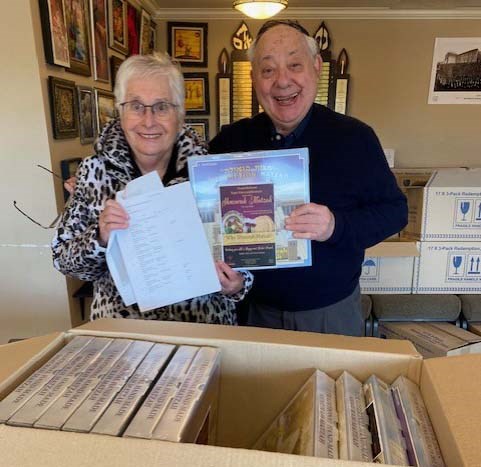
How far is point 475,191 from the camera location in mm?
2047

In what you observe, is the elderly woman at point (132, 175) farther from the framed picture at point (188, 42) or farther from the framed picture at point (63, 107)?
the framed picture at point (188, 42)

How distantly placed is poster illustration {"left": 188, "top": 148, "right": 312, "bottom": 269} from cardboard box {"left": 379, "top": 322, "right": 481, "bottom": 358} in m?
1.37

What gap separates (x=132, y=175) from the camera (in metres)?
1.01

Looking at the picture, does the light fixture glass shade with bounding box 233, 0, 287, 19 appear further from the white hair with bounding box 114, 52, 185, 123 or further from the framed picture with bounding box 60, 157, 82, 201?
the white hair with bounding box 114, 52, 185, 123

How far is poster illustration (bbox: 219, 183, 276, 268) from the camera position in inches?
35.1

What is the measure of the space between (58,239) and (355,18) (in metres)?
3.33

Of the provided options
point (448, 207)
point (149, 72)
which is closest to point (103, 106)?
point (149, 72)

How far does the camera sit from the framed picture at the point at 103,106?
2229 millimetres

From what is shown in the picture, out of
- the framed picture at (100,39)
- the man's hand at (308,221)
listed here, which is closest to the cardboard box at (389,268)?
the man's hand at (308,221)

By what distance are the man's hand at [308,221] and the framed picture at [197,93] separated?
2.94 metres

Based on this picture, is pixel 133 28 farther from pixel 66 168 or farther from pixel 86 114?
pixel 66 168

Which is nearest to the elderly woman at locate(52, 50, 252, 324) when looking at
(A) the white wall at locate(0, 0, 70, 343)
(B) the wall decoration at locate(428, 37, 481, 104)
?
(A) the white wall at locate(0, 0, 70, 343)

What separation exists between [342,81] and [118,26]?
1856 millimetres

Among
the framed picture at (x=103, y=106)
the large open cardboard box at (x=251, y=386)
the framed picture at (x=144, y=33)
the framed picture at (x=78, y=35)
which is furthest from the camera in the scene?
the framed picture at (x=144, y=33)
